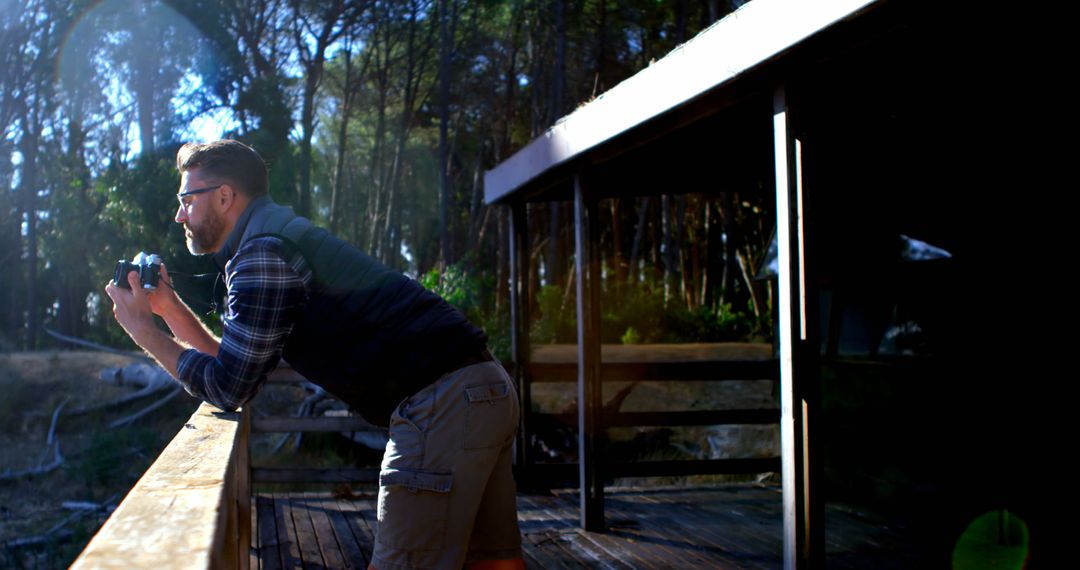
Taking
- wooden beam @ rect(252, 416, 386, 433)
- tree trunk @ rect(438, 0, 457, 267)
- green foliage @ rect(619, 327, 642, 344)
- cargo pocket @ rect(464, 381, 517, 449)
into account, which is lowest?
wooden beam @ rect(252, 416, 386, 433)

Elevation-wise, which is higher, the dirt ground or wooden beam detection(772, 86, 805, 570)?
wooden beam detection(772, 86, 805, 570)

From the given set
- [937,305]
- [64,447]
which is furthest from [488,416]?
[64,447]

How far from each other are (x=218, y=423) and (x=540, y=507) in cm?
378

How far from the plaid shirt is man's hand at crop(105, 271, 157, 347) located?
18 cm

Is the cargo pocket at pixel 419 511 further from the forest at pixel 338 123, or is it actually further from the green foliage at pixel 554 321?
the green foliage at pixel 554 321

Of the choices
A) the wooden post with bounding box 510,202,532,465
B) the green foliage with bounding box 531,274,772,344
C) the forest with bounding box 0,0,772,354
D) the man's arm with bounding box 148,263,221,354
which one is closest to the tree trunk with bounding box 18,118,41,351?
the forest with bounding box 0,0,772,354

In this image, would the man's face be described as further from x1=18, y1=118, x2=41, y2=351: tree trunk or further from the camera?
x1=18, y1=118, x2=41, y2=351: tree trunk

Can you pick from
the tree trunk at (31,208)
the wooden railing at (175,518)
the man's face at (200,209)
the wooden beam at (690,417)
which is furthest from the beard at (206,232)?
the tree trunk at (31,208)

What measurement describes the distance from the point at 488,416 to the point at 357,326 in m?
0.41

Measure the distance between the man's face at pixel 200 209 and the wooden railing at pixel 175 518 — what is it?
1.87 feet

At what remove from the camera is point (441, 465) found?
7.87 feet

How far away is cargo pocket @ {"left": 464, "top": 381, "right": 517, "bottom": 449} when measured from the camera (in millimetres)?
2436

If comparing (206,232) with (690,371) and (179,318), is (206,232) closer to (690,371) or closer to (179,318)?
(179,318)

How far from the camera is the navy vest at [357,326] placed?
241 centimetres
